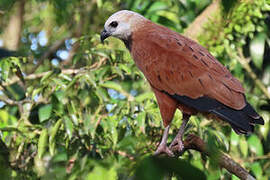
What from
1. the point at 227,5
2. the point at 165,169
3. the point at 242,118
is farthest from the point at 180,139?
the point at 165,169

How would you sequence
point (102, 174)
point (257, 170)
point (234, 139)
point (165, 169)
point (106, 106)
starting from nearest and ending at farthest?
point (165, 169) < point (102, 174) < point (257, 170) < point (106, 106) < point (234, 139)

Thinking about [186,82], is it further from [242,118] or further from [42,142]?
[42,142]

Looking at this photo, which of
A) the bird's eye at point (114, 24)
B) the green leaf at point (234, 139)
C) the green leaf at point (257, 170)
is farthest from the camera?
the green leaf at point (234, 139)

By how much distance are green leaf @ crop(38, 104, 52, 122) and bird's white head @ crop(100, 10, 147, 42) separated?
872mm

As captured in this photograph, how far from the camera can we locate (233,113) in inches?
120

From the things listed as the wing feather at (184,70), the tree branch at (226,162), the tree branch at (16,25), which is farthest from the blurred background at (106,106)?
the tree branch at (16,25)

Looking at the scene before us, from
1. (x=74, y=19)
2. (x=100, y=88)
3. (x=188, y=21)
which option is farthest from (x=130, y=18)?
(x=74, y=19)

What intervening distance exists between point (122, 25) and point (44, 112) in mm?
1150

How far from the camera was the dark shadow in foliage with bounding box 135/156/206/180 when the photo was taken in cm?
75

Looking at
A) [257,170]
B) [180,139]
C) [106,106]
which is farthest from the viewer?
[106,106]

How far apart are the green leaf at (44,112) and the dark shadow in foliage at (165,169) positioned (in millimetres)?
3069

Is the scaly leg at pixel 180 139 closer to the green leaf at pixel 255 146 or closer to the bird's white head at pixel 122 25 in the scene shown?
the bird's white head at pixel 122 25

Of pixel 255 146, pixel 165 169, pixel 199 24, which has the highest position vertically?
pixel 165 169

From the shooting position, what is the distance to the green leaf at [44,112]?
148 inches
